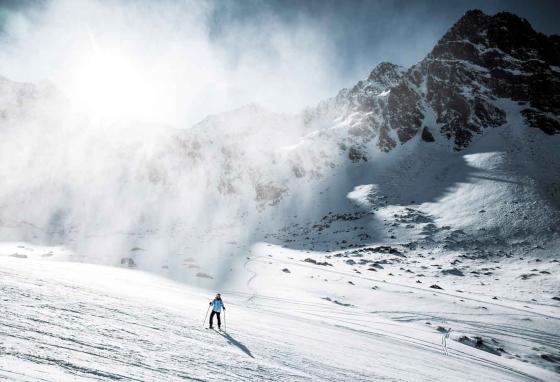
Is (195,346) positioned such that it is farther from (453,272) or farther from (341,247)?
(341,247)

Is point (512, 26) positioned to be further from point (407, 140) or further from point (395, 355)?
point (395, 355)

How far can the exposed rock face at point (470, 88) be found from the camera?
12975 centimetres

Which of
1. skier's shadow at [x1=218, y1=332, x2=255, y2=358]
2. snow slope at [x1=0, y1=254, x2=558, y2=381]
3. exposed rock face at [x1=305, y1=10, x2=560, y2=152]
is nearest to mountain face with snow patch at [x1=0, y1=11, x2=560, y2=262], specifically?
exposed rock face at [x1=305, y1=10, x2=560, y2=152]

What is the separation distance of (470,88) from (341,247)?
343ft

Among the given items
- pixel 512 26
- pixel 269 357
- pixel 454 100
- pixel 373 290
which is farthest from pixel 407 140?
pixel 269 357

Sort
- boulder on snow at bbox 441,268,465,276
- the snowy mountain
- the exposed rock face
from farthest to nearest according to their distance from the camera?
the exposed rock face, boulder on snow at bbox 441,268,465,276, the snowy mountain

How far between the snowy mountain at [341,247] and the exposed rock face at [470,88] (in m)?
0.85

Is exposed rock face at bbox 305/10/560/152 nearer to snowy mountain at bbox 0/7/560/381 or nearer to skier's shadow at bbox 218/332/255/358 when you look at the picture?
snowy mountain at bbox 0/7/560/381

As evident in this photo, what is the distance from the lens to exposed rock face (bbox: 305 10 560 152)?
12975 cm

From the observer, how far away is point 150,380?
780 cm

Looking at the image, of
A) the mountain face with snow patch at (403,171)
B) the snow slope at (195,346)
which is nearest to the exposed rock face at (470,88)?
the mountain face with snow patch at (403,171)

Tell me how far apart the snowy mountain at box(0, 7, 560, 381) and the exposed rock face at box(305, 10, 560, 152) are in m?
0.85

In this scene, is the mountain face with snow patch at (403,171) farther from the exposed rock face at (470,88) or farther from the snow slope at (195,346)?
the snow slope at (195,346)

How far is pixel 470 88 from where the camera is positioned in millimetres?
140875
